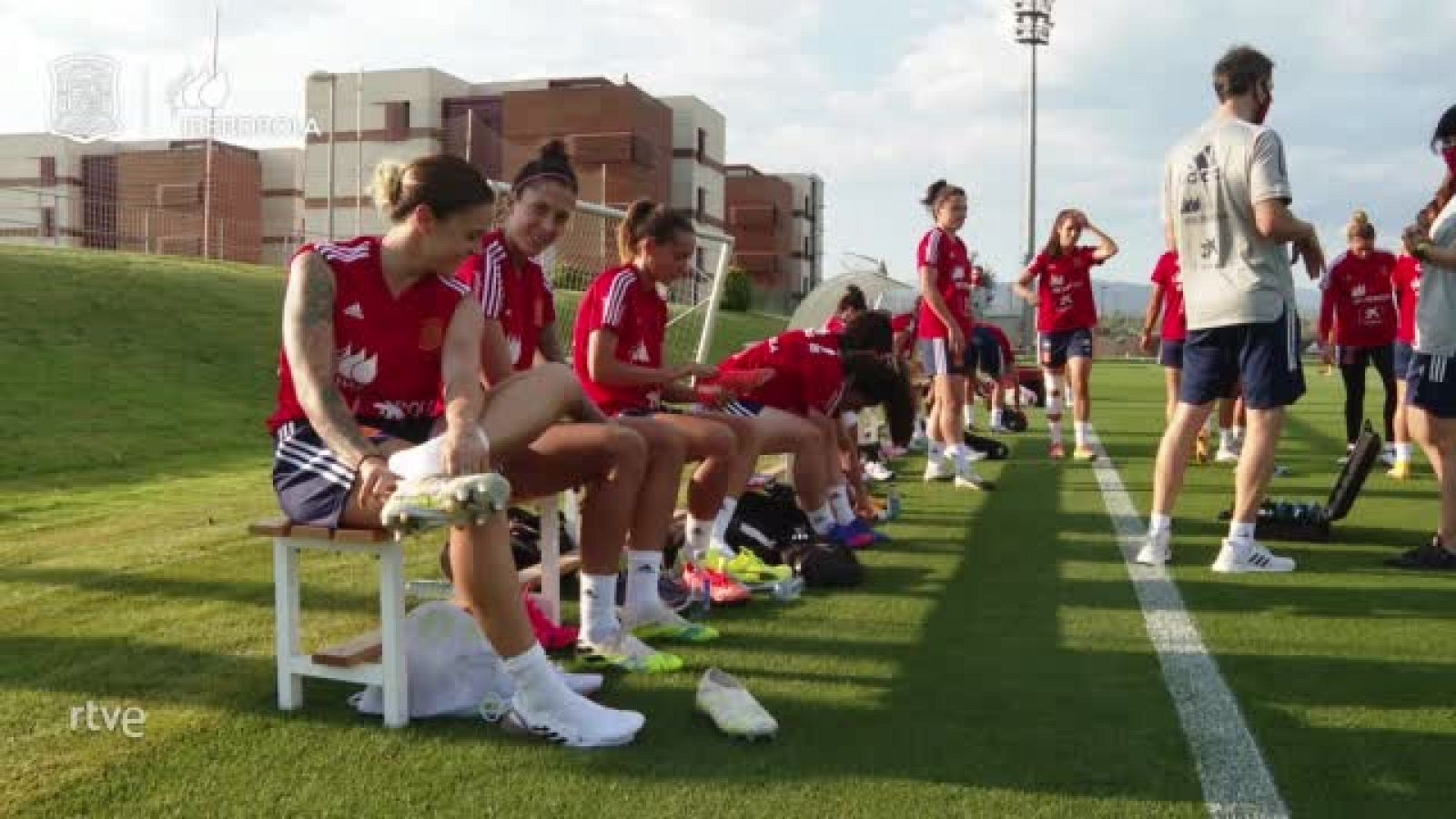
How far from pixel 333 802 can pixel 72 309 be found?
15.9 metres

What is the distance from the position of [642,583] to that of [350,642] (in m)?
1.11

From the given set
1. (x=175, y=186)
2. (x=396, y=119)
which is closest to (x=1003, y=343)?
(x=396, y=119)

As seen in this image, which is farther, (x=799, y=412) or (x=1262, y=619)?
(x=799, y=412)

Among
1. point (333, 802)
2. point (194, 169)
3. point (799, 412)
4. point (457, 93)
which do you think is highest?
point (457, 93)

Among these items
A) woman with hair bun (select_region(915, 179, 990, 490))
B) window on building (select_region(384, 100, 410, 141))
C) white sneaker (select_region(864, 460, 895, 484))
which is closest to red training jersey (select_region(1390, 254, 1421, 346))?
woman with hair bun (select_region(915, 179, 990, 490))

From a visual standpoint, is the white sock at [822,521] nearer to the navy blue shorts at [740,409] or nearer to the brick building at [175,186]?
the navy blue shorts at [740,409]

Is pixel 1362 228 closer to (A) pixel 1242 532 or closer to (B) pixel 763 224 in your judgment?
(A) pixel 1242 532

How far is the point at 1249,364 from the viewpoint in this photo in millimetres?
5238

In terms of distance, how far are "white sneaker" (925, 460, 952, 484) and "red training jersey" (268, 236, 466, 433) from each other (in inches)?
234

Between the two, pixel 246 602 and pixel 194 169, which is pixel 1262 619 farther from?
pixel 194 169

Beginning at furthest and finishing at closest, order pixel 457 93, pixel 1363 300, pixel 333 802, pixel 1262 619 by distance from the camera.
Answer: pixel 457 93 → pixel 1363 300 → pixel 1262 619 → pixel 333 802


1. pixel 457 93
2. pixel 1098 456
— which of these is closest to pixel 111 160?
pixel 457 93

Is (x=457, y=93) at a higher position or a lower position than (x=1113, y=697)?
higher

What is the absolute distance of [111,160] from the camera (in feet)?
169
